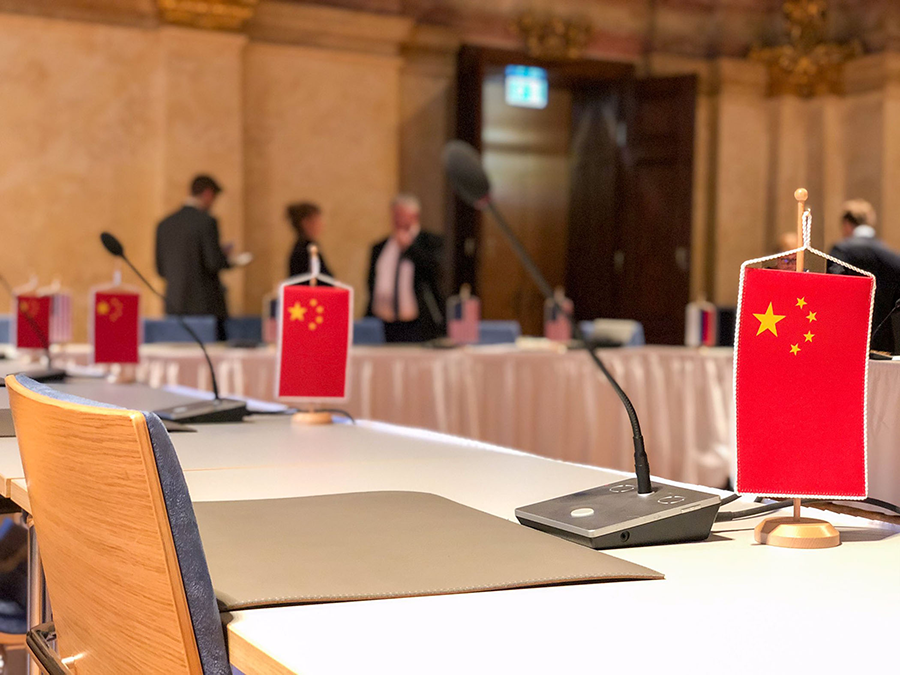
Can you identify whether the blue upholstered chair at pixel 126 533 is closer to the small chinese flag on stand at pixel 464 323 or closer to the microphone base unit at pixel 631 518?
the microphone base unit at pixel 631 518

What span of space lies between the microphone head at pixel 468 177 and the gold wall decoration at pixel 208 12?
6.61m

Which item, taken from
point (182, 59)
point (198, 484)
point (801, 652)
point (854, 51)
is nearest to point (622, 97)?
point (854, 51)

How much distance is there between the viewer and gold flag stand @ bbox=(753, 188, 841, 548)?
3.97 feet

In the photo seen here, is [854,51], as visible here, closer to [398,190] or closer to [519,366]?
[398,190]

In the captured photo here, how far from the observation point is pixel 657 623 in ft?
2.96

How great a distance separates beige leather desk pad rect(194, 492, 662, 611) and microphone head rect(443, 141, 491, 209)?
0.42m

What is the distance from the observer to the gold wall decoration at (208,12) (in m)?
7.58

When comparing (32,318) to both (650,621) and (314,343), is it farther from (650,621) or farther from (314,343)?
(650,621)

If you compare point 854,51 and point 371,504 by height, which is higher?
point 854,51

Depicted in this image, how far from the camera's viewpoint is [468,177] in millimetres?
1508

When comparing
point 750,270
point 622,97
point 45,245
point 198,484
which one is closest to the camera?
point 750,270

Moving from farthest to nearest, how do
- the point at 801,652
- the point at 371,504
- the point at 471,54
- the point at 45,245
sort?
the point at 471,54 < the point at 45,245 < the point at 371,504 < the point at 801,652

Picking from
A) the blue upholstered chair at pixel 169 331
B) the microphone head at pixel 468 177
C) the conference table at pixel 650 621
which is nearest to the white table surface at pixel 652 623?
the conference table at pixel 650 621

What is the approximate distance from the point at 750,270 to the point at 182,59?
7.07 meters
